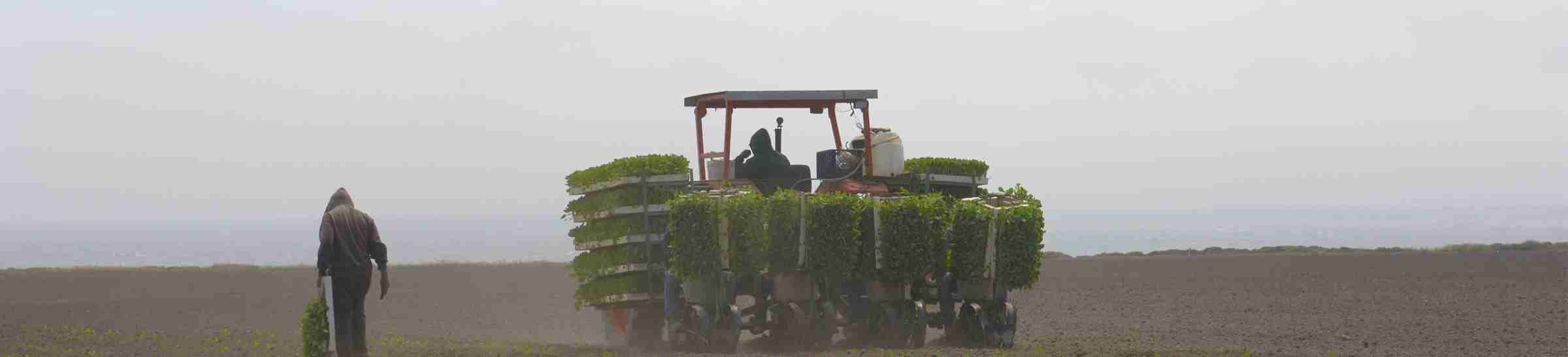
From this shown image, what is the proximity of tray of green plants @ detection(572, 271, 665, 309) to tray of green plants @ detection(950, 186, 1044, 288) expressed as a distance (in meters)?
3.14

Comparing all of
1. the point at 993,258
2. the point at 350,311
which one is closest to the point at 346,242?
the point at 350,311

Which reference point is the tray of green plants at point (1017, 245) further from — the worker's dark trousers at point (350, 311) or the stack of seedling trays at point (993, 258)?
the worker's dark trousers at point (350, 311)

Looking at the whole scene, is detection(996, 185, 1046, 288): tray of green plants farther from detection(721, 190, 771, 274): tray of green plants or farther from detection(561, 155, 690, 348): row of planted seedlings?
detection(561, 155, 690, 348): row of planted seedlings

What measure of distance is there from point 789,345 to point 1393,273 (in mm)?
21411

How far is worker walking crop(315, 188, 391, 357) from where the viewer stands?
13.2m

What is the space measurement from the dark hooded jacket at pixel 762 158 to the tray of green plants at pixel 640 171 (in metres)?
1.20

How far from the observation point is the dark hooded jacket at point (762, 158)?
17.8 m

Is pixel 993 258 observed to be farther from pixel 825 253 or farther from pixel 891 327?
pixel 825 253

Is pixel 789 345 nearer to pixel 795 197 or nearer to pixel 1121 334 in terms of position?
pixel 795 197

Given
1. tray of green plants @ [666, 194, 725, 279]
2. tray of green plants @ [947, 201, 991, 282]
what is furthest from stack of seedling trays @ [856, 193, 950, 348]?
tray of green plants @ [666, 194, 725, 279]

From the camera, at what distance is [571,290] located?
33.1m

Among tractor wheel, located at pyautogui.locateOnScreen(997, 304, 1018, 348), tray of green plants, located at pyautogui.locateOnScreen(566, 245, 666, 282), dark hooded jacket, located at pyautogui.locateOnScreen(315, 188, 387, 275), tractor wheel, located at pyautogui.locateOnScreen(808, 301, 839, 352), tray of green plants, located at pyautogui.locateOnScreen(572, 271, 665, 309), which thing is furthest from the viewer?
tray of green plants, located at pyautogui.locateOnScreen(572, 271, 665, 309)

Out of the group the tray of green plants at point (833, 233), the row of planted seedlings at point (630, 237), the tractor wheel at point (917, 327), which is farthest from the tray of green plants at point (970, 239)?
the row of planted seedlings at point (630, 237)

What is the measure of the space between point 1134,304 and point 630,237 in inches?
503
